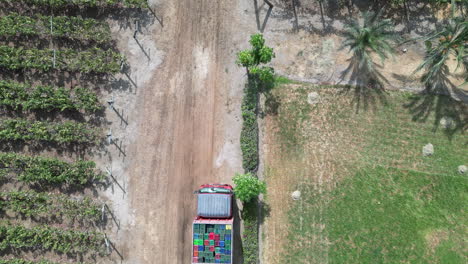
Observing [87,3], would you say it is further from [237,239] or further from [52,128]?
[237,239]

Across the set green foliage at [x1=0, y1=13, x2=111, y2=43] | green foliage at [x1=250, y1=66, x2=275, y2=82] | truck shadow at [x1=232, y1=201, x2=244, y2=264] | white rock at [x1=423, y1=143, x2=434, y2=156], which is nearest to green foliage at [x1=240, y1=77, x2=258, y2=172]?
green foliage at [x1=250, y1=66, x2=275, y2=82]

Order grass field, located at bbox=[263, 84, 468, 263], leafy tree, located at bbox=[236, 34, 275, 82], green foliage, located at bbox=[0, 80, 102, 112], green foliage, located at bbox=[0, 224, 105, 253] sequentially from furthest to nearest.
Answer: green foliage, located at bbox=[0, 80, 102, 112]
green foliage, located at bbox=[0, 224, 105, 253]
grass field, located at bbox=[263, 84, 468, 263]
leafy tree, located at bbox=[236, 34, 275, 82]

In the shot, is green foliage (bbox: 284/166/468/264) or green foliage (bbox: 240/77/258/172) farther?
green foliage (bbox: 240/77/258/172)

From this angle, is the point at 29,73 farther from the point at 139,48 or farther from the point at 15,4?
the point at 139,48

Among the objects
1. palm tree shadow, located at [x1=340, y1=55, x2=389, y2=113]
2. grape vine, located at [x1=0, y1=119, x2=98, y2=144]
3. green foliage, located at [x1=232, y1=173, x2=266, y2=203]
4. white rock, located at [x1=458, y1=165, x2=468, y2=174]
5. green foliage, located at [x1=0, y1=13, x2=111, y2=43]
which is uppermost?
green foliage, located at [x1=0, y1=13, x2=111, y2=43]

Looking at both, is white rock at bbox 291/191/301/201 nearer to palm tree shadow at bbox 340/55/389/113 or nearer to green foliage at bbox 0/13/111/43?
palm tree shadow at bbox 340/55/389/113

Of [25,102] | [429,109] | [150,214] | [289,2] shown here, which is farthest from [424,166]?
[25,102]
